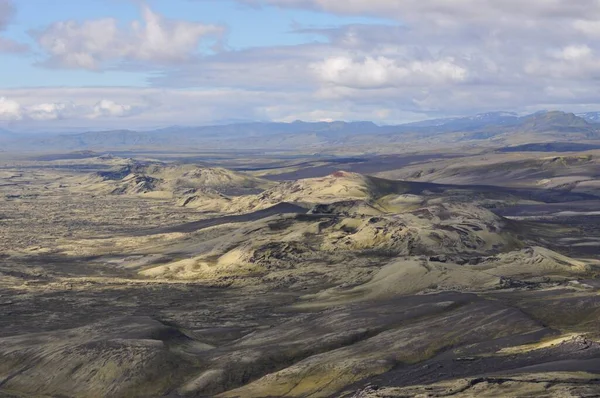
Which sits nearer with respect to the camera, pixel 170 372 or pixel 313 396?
pixel 313 396

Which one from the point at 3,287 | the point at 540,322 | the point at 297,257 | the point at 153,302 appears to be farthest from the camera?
the point at 297,257

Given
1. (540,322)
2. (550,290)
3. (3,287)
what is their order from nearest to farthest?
(540,322)
(550,290)
(3,287)

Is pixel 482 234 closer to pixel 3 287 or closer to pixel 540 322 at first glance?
pixel 540 322

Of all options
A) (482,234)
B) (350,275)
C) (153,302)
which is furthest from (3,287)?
(482,234)

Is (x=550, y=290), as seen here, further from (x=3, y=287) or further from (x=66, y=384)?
(x=3, y=287)

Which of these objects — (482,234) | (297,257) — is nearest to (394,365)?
(297,257)

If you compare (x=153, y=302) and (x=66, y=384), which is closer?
(x=66, y=384)
